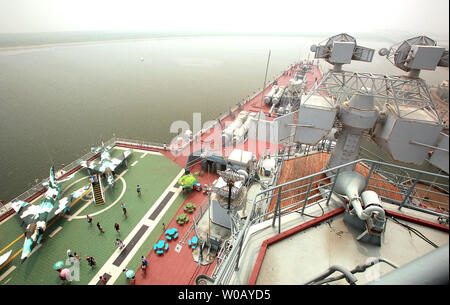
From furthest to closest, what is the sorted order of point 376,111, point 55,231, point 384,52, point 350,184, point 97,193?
point 97,193
point 55,231
point 384,52
point 376,111
point 350,184

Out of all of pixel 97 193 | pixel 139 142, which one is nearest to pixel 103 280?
pixel 97 193

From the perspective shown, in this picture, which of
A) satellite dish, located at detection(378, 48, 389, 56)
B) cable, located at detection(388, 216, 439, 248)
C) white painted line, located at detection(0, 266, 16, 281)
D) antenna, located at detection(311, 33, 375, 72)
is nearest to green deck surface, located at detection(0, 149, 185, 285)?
white painted line, located at detection(0, 266, 16, 281)

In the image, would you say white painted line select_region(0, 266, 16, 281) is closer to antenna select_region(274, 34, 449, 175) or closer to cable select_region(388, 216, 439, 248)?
antenna select_region(274, 34, 449, 175)

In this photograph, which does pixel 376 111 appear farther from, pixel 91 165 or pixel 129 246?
pixel 91 165
